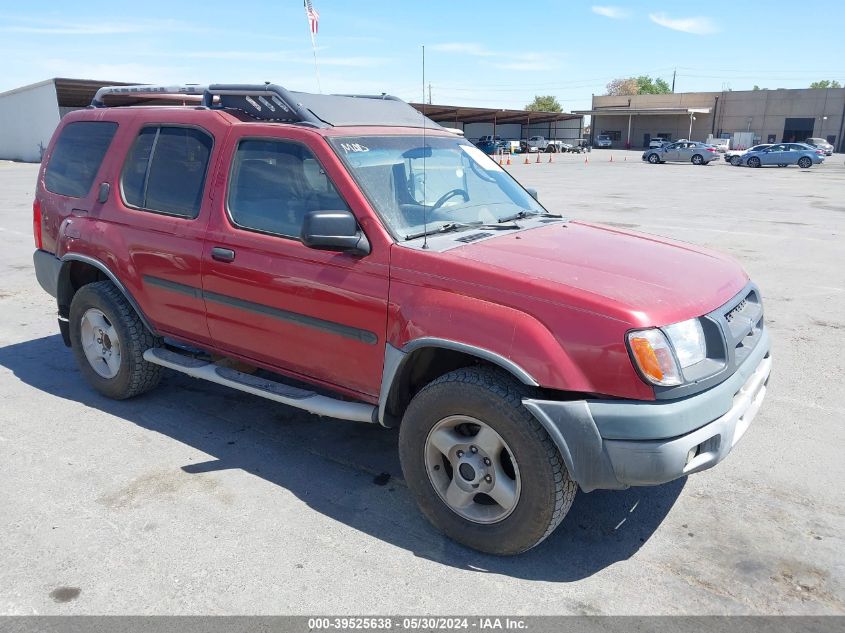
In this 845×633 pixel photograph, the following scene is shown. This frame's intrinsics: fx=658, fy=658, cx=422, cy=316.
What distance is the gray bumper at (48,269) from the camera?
502 cm

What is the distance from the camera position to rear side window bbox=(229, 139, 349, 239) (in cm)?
363

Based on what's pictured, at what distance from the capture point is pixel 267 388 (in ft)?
12.8

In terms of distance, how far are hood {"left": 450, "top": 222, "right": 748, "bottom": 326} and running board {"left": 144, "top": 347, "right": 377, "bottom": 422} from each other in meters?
1.01

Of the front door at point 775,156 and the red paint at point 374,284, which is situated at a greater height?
the red paint at point 374,284

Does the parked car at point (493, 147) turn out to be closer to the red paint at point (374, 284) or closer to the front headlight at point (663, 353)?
the red paint at point (374, 284)

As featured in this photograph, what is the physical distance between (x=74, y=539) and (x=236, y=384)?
1194 millimetres

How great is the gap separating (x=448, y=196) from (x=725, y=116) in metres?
86.9

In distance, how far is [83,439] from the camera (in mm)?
4305

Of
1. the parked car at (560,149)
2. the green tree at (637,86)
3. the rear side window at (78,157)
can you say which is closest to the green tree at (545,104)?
the green tree at (637,86)

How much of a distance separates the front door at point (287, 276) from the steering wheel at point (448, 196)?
56 cm

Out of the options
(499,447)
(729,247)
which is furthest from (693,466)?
(729,247)

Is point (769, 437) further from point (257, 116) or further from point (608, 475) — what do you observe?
point (257, 116)

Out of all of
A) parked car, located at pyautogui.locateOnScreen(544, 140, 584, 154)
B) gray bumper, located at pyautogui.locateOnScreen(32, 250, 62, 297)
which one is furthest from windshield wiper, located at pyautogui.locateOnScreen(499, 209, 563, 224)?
parked car, located at pyautogui.locateOnScreen(544, 140, 584, 154)

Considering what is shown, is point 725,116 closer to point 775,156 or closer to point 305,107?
point 775,156
